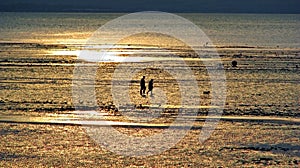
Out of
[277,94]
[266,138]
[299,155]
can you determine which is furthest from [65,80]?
[299,155]

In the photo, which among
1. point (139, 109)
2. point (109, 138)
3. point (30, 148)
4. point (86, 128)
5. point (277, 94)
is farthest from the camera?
point (277, 94)

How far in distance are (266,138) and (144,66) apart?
117 ft

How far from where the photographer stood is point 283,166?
24.3 m

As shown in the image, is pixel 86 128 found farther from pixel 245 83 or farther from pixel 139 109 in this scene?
pixel 245 83

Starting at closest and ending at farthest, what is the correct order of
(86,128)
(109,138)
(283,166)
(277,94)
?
1. (283,166)
2. (109,138)
3. (86,128)
4. (277,94)

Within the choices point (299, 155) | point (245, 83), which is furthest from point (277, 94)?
point (299, 155)

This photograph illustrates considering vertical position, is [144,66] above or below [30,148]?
above

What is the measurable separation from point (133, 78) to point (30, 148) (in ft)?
88.3

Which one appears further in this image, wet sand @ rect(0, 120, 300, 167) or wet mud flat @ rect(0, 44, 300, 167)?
wet mud flat @ rect(0, 44, 300, 167)

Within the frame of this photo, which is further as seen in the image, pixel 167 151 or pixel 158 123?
pixel 158 123

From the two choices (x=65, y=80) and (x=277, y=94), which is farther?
(x=65, y=80)

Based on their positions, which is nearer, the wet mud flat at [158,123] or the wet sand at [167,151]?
the wet sand at [167,151]

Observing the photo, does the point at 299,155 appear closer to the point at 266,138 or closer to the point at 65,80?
the point at 266,138

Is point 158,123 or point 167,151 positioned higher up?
point 158,123
